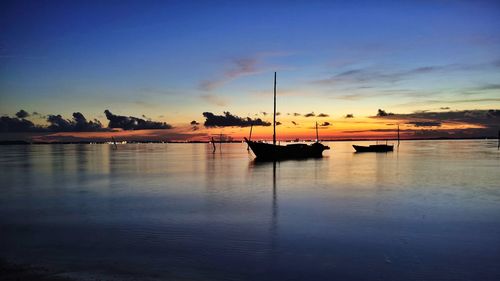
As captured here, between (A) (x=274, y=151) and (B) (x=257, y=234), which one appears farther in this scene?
(A) (x=274, y=151)

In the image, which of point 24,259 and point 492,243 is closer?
point 24,259

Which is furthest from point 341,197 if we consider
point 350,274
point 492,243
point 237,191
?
point 350,274

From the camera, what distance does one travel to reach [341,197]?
19.0 m

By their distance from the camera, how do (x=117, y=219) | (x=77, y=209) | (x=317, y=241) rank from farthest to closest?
1. (x=77, y=209)
2. (x=117, y=219)
3. (x=317, y=241)

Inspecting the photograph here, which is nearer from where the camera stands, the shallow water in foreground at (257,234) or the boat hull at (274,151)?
the shallow water in foreground at (257,234)

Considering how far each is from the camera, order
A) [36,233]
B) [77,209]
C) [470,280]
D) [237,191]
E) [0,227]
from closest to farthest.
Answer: [470,280] < [36,233] < [0,227] < [77,209] < [237,191]

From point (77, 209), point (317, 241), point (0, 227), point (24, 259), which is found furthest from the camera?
point (77, 209)

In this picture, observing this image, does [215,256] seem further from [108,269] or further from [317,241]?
[317,241]

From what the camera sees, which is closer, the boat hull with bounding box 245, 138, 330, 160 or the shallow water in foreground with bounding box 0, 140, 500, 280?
the shallow water in foreground with bounding box 0, 140, 500, 280

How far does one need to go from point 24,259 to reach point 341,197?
14.0 m

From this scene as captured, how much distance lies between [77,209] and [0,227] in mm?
3607

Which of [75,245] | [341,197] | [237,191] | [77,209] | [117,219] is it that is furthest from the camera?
[237,191]

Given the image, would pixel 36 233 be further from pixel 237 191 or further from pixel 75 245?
pixel 237 191

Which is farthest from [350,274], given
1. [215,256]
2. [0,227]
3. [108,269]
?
[0,227]
